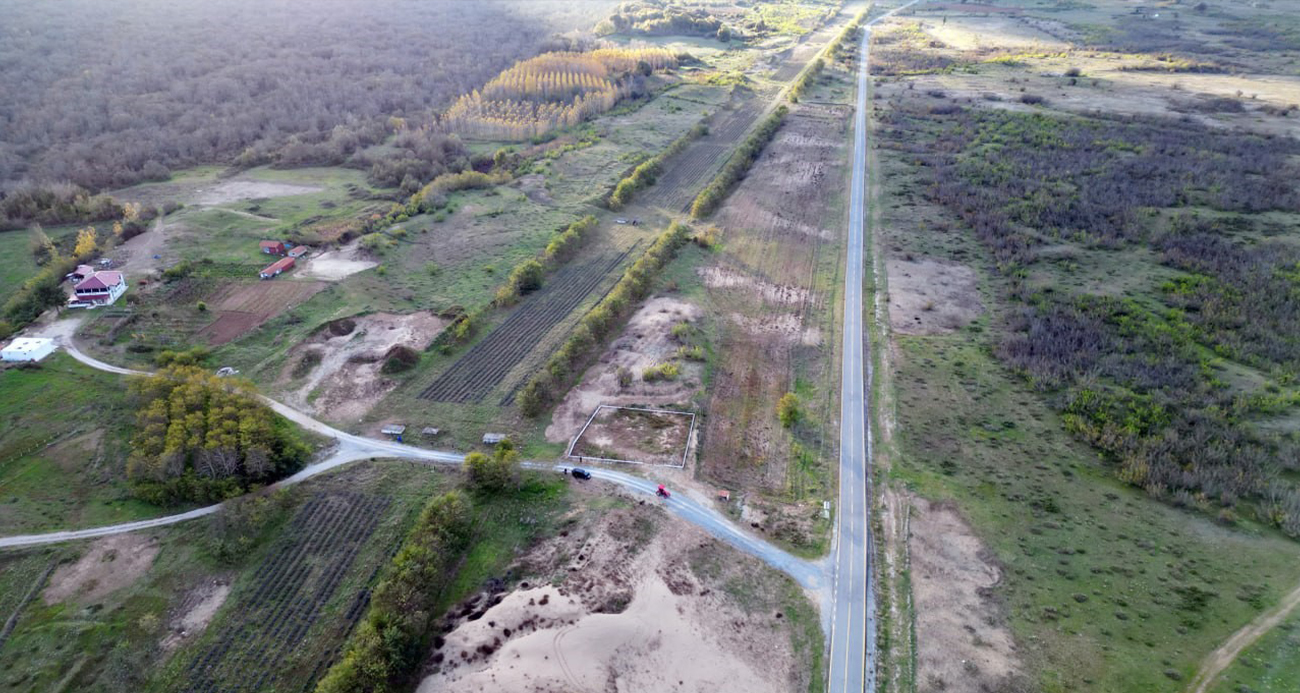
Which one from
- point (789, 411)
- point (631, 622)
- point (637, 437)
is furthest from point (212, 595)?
point (789, 411)

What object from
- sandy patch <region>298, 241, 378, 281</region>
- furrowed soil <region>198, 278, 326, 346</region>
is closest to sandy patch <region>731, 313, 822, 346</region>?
sandy patch <region>298, 241, 378, 281</region>

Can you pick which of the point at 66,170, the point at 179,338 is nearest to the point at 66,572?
the point at 179,338

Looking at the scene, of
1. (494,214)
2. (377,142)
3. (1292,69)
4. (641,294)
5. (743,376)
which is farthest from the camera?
→ (1292,69)

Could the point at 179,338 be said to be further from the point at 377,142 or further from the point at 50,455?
the point at 377,142


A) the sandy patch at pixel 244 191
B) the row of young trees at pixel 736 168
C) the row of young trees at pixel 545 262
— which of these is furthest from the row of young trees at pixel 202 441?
the row of young trees at pixel 736 168

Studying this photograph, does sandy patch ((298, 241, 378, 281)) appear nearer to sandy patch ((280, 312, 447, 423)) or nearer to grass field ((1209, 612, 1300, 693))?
sandy patch ((280, 312, 447, 423))

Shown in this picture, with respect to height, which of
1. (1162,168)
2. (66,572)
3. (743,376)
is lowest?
(66,572)

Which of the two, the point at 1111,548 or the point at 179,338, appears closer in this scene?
the point at 1111,548

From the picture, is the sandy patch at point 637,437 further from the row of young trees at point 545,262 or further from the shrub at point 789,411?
the row of young trees at point 545,262
